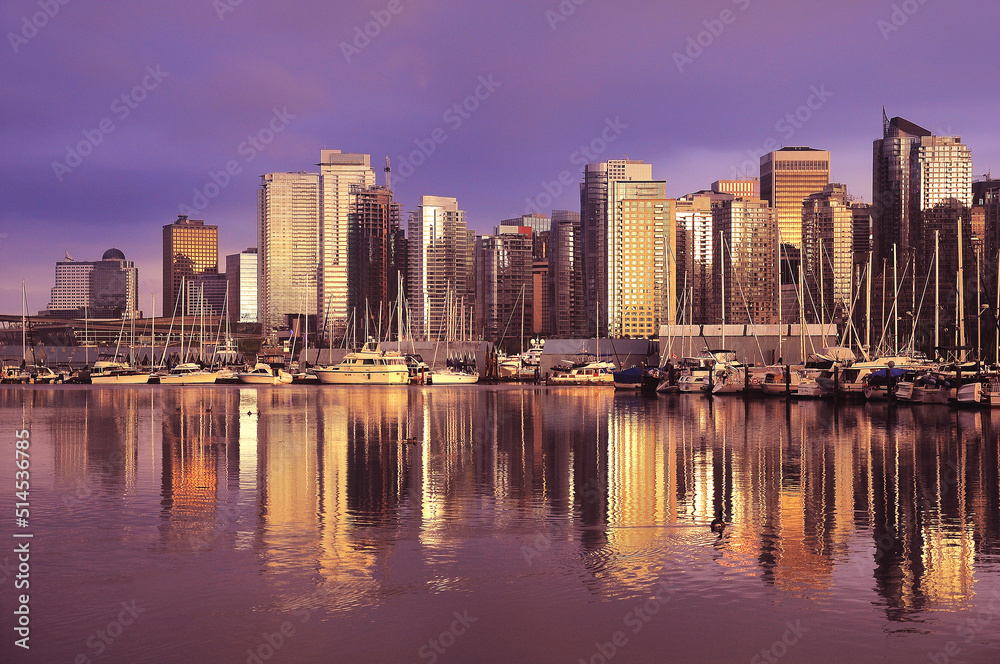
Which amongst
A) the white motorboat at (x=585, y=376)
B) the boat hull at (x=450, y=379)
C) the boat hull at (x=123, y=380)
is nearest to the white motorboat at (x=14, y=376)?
the boat hull at (x=123, y=380)

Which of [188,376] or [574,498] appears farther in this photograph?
[188,376]

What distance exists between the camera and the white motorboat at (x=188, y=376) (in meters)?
132

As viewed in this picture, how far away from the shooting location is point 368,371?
131 m

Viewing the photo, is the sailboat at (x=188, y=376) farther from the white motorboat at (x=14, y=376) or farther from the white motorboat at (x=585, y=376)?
the white motorboat at (x=585, y=376)

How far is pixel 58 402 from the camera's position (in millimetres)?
81562

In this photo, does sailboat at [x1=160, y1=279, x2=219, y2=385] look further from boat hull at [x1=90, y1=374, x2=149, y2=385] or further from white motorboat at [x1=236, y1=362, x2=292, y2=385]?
white motorboat at [x1=236, y1=362, x2=292, y2=385]

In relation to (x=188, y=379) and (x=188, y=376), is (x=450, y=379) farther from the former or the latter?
(x=188, y=376)

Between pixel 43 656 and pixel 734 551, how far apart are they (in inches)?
524

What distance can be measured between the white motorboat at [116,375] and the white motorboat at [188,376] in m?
3.10

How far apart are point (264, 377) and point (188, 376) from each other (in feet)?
32.4

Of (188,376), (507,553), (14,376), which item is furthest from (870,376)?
(14,376)

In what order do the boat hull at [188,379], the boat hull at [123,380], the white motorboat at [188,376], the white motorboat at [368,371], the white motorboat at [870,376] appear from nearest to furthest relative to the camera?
1. the white motorboat at [870,376]
2. the white motorboat at [368,371]
3. the boat hull at [188,379]
4. the white motorboat at [188,376]
5. the boat hull at [123,380]

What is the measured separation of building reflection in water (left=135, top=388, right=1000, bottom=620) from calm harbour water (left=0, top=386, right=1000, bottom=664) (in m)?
0.11

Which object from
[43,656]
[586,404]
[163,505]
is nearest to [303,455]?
[163,505]
